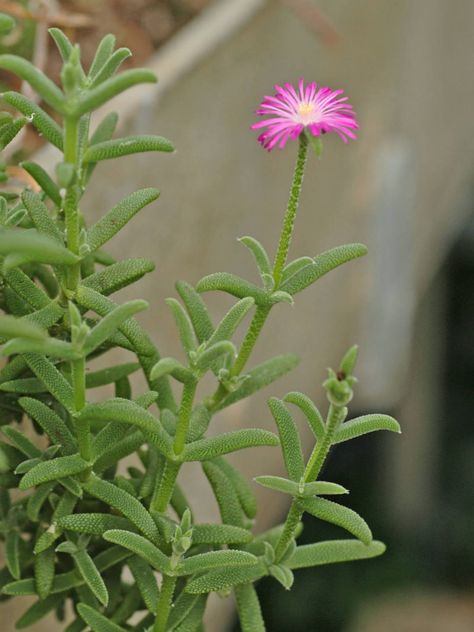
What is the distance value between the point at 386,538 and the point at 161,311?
6.35ft

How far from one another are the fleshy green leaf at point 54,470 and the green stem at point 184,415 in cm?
4

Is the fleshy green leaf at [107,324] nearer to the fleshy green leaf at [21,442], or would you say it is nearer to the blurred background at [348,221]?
the fleshy green leaf at [21,442]

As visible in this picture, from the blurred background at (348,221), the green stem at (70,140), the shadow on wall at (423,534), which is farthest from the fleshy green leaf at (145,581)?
the shadow on wall at (423,534)

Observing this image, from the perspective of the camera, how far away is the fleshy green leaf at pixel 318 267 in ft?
1.61

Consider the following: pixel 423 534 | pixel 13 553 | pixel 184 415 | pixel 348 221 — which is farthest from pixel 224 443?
pixel 423 534

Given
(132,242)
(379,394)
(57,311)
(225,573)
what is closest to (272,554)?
(225,573)

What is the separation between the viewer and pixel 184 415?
1.55 feet

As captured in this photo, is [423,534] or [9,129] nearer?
[9,129]

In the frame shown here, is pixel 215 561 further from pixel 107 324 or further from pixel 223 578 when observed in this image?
pixel 107 324

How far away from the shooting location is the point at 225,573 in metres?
0.49

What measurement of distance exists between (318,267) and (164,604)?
0.60 feet

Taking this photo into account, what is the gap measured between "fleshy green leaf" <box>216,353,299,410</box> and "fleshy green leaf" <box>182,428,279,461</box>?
5 centimetres

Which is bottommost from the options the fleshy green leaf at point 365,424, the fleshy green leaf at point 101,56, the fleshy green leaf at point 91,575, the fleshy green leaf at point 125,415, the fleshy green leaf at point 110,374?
the fleshy green leaf at point 91,575

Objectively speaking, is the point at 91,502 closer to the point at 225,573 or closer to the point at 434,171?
the point at 225,573
